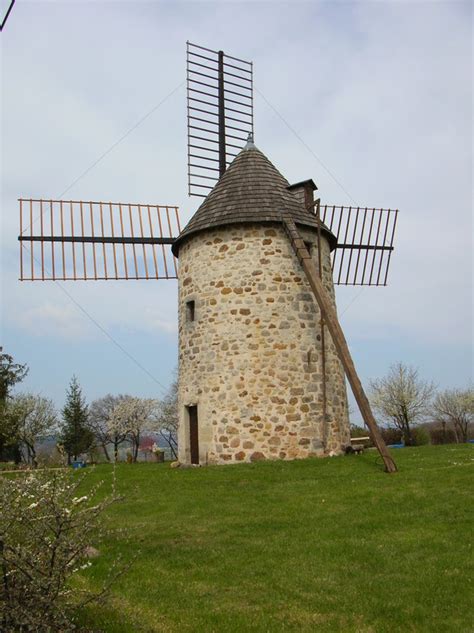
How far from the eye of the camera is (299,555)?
21.4ft

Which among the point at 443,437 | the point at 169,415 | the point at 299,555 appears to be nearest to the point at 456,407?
the point at 443,437

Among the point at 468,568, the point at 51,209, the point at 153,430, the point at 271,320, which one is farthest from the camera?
the point at 153,430

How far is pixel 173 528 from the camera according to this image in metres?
8.22

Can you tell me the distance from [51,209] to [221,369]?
7040mm

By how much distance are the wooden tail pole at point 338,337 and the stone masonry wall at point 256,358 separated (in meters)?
0.49

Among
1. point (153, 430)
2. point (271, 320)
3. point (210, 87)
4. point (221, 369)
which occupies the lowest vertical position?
point (153, 430)

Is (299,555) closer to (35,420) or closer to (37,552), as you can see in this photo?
(37,552)

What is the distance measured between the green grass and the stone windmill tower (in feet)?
8.41

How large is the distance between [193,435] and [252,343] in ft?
9.63

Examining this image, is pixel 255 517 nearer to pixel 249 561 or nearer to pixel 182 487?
pixel 249 561

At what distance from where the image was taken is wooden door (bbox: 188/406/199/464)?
14.7 m

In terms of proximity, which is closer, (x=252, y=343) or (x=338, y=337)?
(x=338, y=337)

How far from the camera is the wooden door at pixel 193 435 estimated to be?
1471 centimetres

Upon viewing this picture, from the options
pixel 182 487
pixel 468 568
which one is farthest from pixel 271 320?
pixel 468 568
